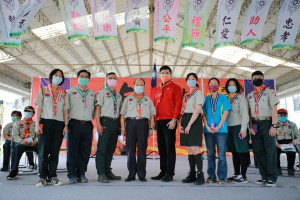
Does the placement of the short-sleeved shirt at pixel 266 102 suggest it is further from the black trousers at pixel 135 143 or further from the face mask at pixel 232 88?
the black trousers at pixel 135 143

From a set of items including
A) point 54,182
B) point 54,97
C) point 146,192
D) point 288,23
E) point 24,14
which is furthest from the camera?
point 288,23

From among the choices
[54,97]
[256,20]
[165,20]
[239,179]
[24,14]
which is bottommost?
[239,179]

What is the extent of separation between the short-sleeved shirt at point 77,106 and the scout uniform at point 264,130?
2084mm

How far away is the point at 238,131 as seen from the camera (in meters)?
3.05

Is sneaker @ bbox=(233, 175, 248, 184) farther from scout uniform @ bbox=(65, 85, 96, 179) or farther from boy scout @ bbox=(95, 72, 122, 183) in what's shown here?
scout uniform @ bbox=(65, 85, 96, 179)

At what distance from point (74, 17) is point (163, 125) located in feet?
10.8

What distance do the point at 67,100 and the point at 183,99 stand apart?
4.85ft

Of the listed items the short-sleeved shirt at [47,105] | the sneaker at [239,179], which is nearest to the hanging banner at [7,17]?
the short-sleeved shirt at [47,105]

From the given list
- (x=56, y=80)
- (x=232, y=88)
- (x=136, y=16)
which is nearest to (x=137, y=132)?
(x=56, y=80)

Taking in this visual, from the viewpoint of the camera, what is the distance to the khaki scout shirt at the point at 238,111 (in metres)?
3.00

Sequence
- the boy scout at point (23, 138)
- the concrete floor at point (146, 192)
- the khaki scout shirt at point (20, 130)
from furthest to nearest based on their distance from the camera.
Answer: the khaki scout shirt at point (20, 130), the boy scout at point (23, 138), the concrete floor at point (146, 192)

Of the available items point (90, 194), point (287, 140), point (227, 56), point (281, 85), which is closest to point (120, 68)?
point (227, 56)

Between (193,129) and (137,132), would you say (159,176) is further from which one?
(193,129)

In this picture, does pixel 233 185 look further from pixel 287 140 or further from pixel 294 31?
pixel 294 31
